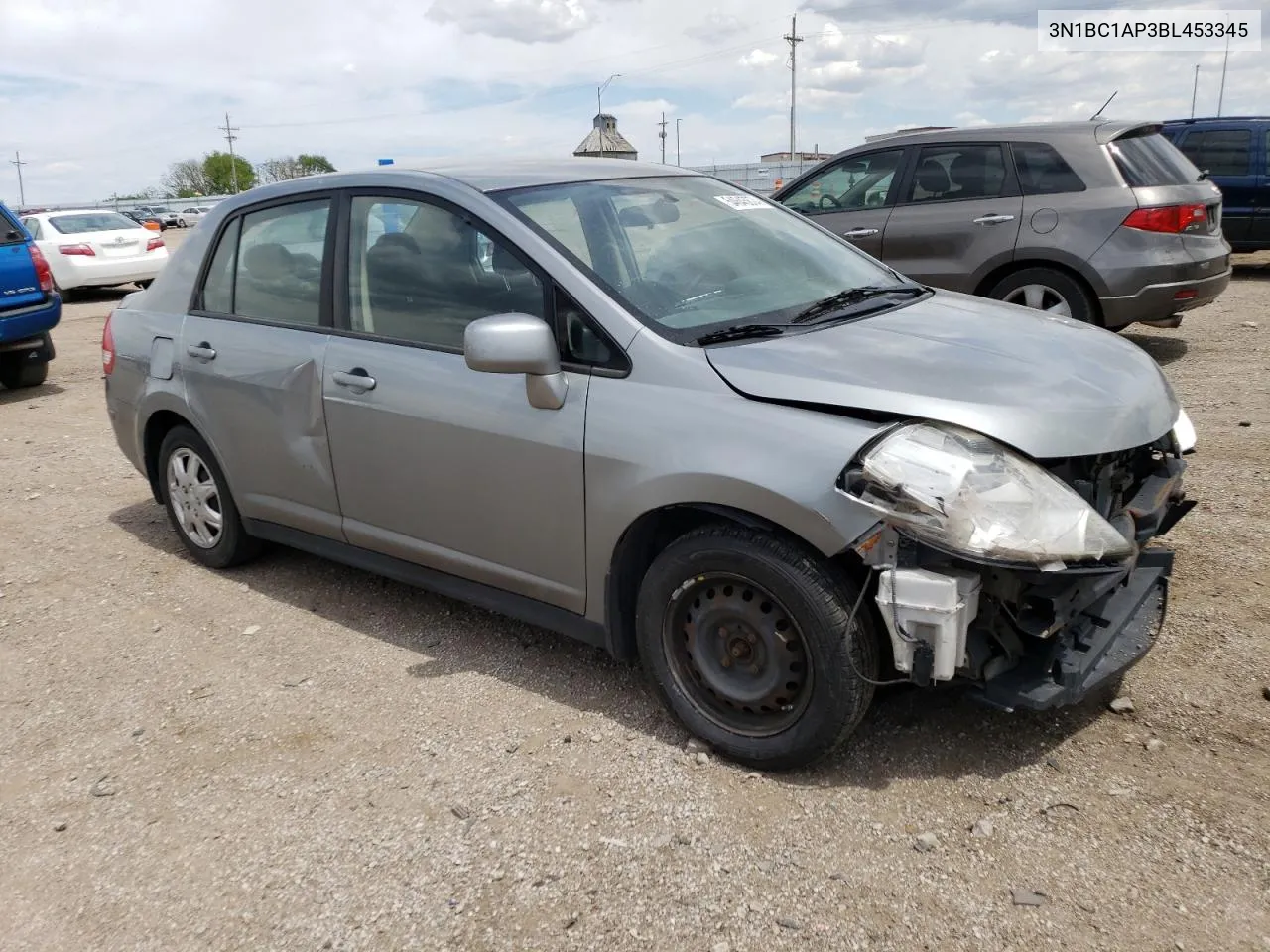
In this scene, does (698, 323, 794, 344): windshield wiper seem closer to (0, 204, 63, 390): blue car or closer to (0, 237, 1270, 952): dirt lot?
(0, 237, 1270, 952): dirt lot

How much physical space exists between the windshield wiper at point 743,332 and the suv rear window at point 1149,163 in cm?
524

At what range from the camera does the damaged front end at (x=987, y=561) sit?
2531 millimetres

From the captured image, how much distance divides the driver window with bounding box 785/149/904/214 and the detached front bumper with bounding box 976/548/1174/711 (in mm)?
5644

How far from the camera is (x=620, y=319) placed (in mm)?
3115

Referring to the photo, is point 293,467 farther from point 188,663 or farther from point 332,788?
point 332,788

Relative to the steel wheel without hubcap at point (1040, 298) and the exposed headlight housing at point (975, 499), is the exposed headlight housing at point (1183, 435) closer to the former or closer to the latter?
the exposed headlight housing at point (975, 499)

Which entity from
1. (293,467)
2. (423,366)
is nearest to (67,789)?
(293,467)

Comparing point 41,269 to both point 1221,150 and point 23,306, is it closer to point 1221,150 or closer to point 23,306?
point 23,306

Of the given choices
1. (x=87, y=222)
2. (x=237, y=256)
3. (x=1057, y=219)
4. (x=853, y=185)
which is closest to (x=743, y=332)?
(x=237, y=256)

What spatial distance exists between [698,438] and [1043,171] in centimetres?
578

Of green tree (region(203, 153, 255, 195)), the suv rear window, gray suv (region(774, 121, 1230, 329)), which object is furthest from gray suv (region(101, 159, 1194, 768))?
green tree (region(203, 153, 255, 195))

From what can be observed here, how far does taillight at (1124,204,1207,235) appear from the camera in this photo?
7109 mm

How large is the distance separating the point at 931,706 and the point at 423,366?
202cm

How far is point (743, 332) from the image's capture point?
3137mm
